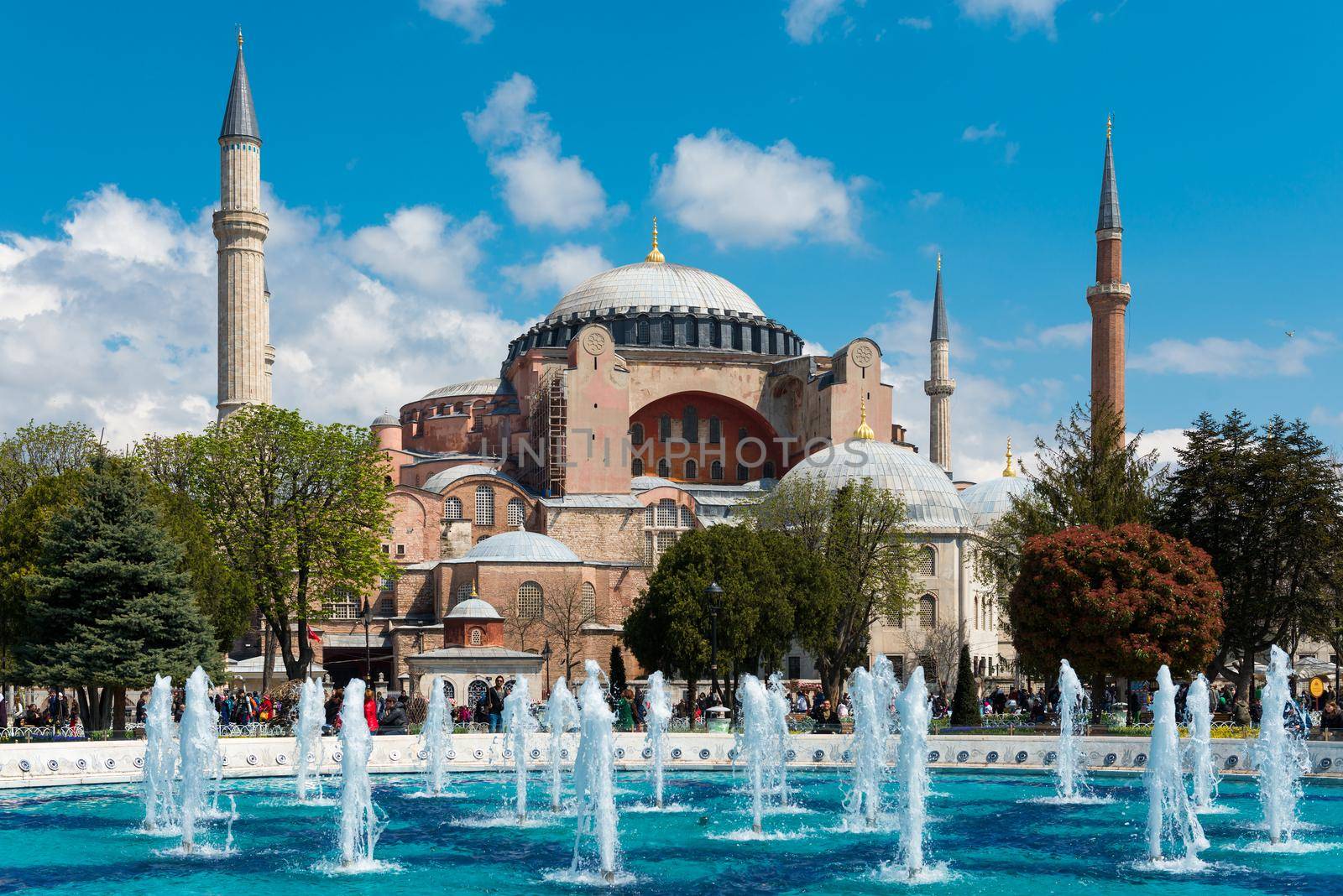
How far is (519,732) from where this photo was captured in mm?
18031

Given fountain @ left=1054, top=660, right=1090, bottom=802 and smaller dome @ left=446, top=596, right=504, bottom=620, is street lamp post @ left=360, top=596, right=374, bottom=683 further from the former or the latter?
fountain @ left=1054, top=660, right=1090, bottom=802

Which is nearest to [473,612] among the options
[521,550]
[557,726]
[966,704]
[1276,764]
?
[521,550]

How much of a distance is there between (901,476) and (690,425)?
33.0ft

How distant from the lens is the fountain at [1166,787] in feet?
42.9

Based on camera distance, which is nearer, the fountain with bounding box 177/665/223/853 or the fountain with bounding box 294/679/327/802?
the fountain with bounding box 177/665/223/853

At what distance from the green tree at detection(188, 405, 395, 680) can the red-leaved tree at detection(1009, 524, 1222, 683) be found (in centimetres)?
1485

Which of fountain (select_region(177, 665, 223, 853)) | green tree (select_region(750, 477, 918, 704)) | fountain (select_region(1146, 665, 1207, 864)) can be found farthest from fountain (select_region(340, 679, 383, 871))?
green tree (select_region(750, 477, 918, 704))

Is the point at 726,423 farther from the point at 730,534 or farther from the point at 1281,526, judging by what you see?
the point at 1281,526

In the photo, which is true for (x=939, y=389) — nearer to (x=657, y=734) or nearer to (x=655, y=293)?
(x=655, y=293)

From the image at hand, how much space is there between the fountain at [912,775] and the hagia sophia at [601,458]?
21033mm

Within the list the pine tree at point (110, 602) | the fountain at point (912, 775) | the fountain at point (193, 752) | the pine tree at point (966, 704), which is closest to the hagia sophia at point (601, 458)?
the pine tree at point (110, 602)

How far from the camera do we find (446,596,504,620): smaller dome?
124 feet

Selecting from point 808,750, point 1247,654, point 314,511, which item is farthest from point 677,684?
point 808,750

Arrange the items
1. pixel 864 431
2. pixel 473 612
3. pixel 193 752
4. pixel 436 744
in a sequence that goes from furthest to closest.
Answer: pixel 864 431
pixel 473 612
pixel 436 744
pixel 193 752
